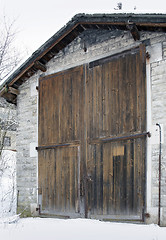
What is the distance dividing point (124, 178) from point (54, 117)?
8.59 ft

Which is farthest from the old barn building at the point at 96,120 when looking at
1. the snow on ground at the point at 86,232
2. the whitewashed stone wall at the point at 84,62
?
the snow on ground at the point at 86,232

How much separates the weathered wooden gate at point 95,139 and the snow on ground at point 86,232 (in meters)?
0.59

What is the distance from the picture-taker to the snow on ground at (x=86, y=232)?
537 cm

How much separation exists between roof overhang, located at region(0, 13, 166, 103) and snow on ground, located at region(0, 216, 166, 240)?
3.77 m

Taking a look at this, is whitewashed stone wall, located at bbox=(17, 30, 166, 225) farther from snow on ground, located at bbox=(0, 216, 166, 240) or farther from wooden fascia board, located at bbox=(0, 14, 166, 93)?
snow on ground, located at bbox=(0, 216, 166, 240)

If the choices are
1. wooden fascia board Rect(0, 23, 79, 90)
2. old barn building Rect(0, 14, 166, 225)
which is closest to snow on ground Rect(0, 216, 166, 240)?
old barn building Rect(0, 14, 166, 225)

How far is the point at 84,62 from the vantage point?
26.3 ft

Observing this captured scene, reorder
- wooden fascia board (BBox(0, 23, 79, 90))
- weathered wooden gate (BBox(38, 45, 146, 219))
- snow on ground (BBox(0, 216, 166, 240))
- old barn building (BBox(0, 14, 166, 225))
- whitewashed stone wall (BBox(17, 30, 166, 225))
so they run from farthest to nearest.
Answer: wooden fascia board (BBox(0, 23, 79, 90)) → weathered wooden gate (BBox(38, 45, 146, 219)) → old barn building (BBox(0, 14, 166, 225)) → whitewashed stone wall (BBox(17, 30, 166, 225)) → snow on ground (BBox(0, 216, 166, 240))

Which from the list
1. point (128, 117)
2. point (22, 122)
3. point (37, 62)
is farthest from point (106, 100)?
point (22, 122)

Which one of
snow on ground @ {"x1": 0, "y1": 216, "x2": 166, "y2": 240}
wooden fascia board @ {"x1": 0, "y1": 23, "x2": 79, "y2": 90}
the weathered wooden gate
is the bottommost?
snow on ground @ {"x1": 0, "y1": 216, "x2": 166, "y2": 240}

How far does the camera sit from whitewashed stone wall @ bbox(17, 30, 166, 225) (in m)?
6.35

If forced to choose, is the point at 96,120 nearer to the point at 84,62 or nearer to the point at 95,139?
the point at 95,139

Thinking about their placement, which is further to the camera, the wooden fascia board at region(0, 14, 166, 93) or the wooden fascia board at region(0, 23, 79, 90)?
the wooden fascia board at region(0, 23, 79, 90)

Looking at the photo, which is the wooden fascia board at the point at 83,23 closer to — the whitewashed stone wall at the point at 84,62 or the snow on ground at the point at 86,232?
the whitewashed stone wall at the point at 84,62
